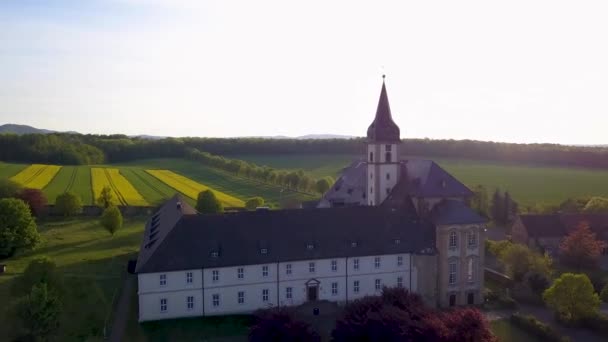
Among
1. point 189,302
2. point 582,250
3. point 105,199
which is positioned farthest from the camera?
point 105,199

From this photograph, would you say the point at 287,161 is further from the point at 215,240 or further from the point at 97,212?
the point at 215,240

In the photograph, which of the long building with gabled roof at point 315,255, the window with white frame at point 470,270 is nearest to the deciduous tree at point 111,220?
the long building with gabled roof at point 315,255

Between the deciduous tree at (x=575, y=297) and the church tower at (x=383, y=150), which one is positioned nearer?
the deciduous tree at (x=575, y=297)

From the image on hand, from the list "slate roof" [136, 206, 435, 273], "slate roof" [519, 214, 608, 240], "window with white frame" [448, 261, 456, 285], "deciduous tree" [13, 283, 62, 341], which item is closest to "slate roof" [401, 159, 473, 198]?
"slate roof" [136, 206, 435, 273]

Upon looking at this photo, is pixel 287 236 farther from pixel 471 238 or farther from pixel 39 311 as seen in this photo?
pixel 39 311

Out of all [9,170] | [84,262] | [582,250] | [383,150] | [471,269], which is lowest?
[84,262]

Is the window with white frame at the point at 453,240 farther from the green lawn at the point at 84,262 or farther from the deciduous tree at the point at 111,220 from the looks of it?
the deciduous tree at the point at 111,220

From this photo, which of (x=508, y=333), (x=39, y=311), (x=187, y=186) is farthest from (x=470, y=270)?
(x=187, y=186)
